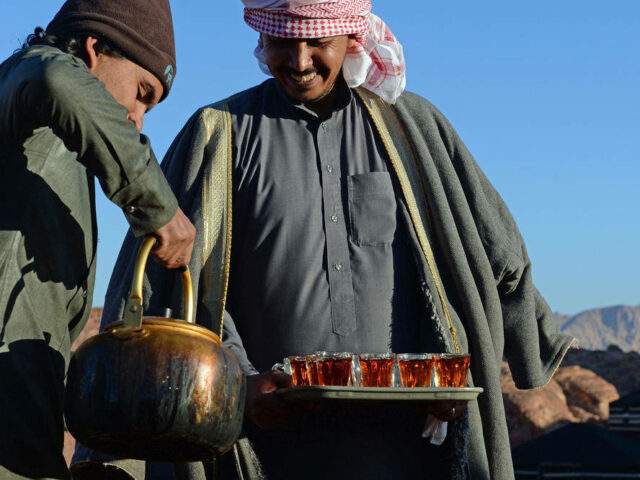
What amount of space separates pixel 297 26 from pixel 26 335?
1604 mm

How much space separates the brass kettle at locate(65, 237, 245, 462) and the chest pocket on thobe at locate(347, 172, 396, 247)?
1199 mm

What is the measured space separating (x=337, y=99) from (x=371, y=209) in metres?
0.48

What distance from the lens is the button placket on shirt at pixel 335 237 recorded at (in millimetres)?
3486

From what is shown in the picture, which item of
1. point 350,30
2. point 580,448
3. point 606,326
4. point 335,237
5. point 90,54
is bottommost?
point 580,448

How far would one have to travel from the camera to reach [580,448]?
9.34 m

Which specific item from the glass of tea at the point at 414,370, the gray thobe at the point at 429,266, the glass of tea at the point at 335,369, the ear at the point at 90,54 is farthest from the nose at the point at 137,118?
the glass of tea at the point at 414,370

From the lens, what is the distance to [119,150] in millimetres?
2408

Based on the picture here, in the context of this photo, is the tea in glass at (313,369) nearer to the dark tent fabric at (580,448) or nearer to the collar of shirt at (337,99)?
the collar of shirt at (337,99)

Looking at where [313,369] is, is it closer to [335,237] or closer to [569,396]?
[335,237]

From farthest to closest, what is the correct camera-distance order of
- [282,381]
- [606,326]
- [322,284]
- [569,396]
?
[606,326] → [569,396] → [322,284] → [282,381]

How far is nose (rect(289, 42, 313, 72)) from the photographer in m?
3.62

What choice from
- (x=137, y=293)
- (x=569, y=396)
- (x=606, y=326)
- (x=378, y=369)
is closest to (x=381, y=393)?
(x=378, y=369)

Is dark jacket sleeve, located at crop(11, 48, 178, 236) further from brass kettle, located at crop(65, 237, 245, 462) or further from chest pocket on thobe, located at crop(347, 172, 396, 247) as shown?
chest pocket on thobe, located at crop(347, 172, 396, 247)

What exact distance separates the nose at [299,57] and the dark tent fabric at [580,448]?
6.46 metres
